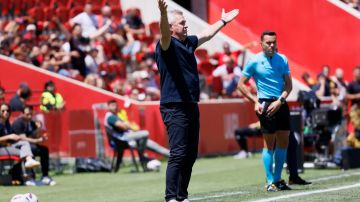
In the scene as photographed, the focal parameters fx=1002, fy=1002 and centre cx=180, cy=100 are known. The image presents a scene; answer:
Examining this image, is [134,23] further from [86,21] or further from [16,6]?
[16,6]

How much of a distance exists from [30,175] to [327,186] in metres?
5.94

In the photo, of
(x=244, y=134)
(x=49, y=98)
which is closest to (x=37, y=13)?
(x=49, y=98)

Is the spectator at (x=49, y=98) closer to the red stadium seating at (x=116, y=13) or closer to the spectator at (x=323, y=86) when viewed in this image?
the red stadium seating at (x=116, y=13)

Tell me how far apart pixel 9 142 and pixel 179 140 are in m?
7.39

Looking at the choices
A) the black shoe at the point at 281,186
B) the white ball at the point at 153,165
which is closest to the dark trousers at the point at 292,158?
the black shoe at the point at 281,186

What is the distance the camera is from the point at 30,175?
17812 mm

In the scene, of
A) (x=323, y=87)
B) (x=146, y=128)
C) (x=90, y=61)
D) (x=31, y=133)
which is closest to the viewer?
(x=31, y=133)

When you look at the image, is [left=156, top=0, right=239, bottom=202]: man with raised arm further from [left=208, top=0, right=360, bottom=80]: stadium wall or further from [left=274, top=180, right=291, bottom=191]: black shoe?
[left=208, top=0, right=360, bottom=80]: stadium wall

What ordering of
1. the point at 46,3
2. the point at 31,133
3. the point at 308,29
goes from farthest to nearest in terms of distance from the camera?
the point at 308,29
the point at 46,3
the point at 31,133

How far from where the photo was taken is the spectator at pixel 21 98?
65.9ft

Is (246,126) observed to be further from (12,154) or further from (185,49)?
(185,49)

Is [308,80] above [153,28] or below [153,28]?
below

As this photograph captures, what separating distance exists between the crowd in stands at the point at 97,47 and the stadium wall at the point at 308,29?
1317 millimetres

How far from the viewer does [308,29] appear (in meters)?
27.4
